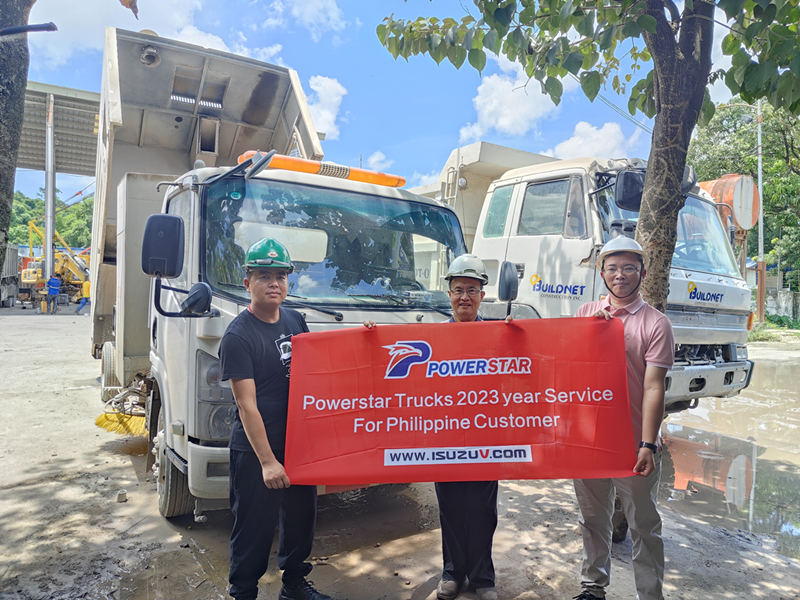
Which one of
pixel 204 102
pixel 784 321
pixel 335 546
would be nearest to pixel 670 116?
pixel 335 546

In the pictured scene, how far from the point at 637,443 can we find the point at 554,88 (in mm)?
2375

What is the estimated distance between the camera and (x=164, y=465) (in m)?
4.07

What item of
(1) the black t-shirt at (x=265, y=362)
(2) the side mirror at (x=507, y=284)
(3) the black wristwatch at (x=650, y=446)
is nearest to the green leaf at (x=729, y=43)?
(2) the side mirror at (x=507, y=284)

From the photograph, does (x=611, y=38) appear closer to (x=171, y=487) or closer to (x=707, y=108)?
(x=707, y=108)

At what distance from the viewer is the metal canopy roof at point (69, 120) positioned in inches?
429

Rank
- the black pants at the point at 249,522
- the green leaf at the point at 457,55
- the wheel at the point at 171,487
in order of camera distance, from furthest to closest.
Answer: the wheel at the point at 171,487, the green leaf at the point at 457,55, the black pants at the point at 249,522

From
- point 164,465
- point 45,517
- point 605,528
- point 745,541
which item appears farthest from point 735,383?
point 45,517

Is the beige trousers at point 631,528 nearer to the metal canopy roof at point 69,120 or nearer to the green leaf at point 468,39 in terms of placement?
the green leaf at point 468,39

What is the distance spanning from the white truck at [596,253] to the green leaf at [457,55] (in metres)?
1.84

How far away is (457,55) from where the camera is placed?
3895 millimetres

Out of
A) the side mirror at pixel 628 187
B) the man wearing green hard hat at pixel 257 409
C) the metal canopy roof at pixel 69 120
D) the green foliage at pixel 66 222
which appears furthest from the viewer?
the green foliage at pixel 66 222

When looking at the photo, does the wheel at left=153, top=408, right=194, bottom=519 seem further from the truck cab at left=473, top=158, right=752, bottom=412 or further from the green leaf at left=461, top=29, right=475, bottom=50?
the truck cab at left=473, top=158, right=752, bottom=412

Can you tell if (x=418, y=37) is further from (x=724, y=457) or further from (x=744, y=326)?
(x=724, y=457)

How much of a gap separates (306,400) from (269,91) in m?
4.29
